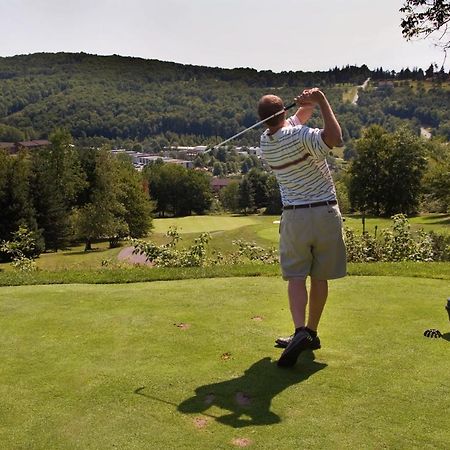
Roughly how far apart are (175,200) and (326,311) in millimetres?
79834

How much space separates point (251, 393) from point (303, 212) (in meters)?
1.46

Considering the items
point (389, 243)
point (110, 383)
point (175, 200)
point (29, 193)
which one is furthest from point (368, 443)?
point (175, 200)

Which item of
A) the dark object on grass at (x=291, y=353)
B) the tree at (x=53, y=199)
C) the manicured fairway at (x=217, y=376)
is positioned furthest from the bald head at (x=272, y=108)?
the tree at (x=53, y=199)

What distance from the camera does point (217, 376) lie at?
3814 mm

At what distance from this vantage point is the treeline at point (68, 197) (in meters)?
41.0

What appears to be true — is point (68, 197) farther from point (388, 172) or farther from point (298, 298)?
point (298, 298)

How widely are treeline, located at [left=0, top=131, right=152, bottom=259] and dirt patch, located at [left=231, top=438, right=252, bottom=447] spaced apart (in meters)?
31.6

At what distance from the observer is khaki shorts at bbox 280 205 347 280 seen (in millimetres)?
4258

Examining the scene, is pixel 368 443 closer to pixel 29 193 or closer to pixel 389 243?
pixel 389 243

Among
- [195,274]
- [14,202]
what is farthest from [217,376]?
[14,202]

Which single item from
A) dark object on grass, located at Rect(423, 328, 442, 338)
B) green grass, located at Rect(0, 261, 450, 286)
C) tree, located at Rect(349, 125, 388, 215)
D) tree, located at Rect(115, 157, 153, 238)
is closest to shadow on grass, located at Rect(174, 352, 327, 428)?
dark object on grass, located at Rect(423, 328, 442, 338)

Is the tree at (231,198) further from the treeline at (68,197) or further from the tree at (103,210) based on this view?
the tree at (103,210)

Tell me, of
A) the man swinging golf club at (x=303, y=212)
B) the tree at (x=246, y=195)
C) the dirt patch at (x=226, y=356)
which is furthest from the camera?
the tree at (x=246, y=195)

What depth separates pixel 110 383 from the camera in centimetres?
375
